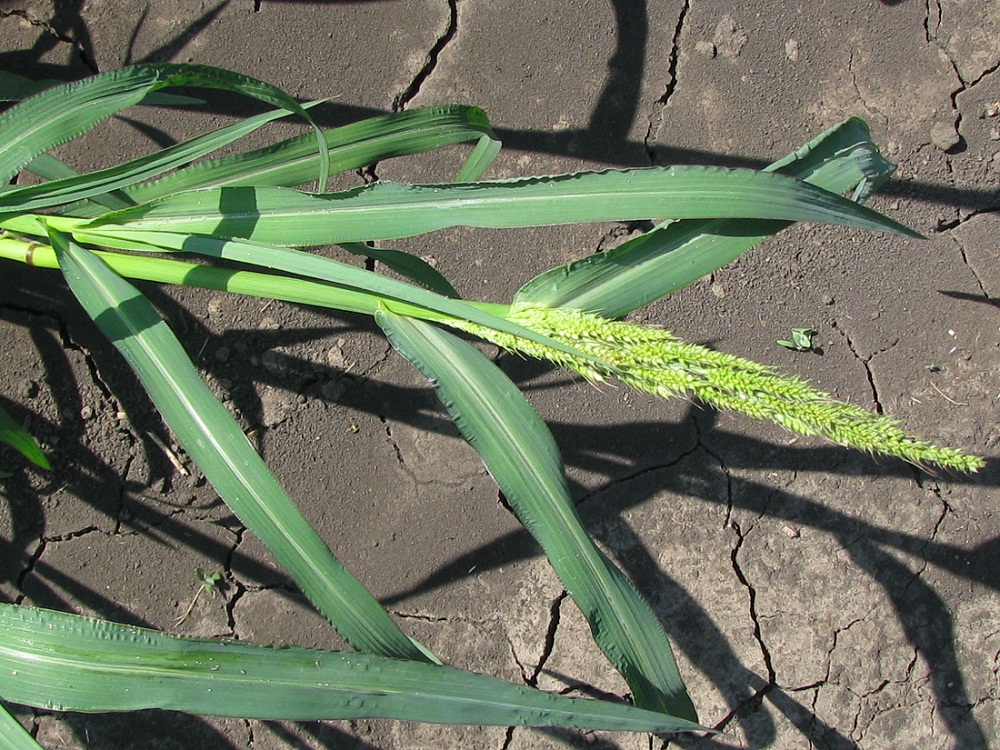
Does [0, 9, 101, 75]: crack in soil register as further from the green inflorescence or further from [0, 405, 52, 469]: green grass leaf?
the green inflorescence

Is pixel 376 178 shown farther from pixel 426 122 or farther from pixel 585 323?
pixel 585 323

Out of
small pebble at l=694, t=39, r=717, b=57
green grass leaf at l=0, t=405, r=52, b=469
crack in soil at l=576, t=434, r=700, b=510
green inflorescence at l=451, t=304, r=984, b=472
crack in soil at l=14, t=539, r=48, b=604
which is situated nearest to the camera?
green inflorescence at l=451, t=304, r=984, b=472

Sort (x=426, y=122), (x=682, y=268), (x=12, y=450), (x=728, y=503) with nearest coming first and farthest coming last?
(x=682, y=268)
(x=426, y=122)
(x=12, y=450)
(x=728, y=503)

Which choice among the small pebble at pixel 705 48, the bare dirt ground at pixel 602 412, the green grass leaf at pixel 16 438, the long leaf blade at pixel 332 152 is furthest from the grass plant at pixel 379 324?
the small pebble at pixel 705 48

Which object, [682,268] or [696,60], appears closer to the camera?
[682,268]

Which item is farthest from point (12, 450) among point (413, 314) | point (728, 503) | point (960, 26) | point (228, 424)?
point (960, 26)

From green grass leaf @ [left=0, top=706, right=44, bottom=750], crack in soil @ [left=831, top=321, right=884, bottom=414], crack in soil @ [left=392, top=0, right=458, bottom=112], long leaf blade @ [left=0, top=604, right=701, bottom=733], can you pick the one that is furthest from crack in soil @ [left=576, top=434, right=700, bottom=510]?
green grass leaf @ [left=0, top=706, right=44, bottom=750]
